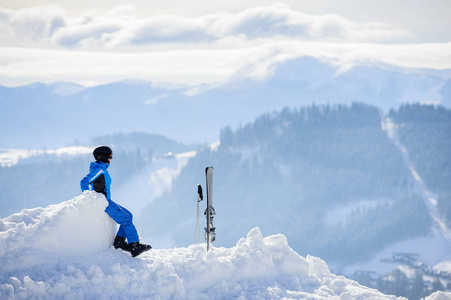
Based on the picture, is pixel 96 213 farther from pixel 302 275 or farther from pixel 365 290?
pixel 365 290

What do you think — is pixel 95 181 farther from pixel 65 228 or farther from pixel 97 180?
pixel 65 228

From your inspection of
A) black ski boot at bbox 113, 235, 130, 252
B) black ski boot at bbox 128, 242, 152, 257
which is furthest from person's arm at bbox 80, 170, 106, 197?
black ski boot at bbox 128, 242, 152, 257

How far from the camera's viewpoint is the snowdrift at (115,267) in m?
12.7

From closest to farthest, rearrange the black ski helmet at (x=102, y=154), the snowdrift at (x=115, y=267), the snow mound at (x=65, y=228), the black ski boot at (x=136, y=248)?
the snowdrift at (x=115, y=267) → the snow mound at (x=65, y=228) → the black ski boot at (x=136, y=248) → the black ski helmet at (x=102, y=154)

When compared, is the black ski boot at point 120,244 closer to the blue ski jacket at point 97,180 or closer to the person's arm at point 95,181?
the blue ski jacket at point 97,180

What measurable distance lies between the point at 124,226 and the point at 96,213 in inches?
30.8

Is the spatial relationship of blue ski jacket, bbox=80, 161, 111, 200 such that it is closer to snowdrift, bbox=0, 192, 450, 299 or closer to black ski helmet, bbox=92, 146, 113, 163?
black ski helmet, bbox=92, 146, 113, 163

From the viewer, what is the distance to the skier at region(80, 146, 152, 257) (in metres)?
14.5

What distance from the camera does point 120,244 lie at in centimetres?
1466

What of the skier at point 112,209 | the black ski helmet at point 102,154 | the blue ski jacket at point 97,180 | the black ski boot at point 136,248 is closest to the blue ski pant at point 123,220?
the skier at point 112,209

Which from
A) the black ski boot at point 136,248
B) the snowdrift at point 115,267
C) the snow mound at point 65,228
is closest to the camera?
the snowdrift at point 115,267

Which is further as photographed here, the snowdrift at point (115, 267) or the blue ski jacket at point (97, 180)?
the blue ski jacket at point (97, 180)

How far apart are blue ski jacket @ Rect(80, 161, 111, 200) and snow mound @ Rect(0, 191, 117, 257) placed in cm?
26

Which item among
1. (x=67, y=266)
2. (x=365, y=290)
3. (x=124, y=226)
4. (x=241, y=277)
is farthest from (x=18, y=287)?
(x=365, y=290)
